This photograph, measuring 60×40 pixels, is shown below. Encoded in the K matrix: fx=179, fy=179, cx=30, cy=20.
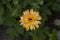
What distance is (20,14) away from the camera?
165 centimetres

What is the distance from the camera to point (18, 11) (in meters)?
1.61

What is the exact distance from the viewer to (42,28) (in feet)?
6.06

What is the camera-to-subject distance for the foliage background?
1589 mm

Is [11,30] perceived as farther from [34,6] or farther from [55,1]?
[55,1]

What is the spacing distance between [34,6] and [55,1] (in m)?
0.31

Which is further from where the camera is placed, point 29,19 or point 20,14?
point 20,14

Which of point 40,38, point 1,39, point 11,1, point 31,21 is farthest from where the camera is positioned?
point 1,39

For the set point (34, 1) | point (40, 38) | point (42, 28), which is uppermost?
point (34, 1)

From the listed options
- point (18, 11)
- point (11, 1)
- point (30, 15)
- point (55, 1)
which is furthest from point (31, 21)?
point (55, 1)

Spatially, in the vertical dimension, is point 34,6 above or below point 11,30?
above

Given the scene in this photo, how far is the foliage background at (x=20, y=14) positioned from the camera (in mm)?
1589

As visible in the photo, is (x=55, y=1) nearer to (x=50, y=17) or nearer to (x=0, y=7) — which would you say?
(x=50, y=17)

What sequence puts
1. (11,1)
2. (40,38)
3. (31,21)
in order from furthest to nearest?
(40,38), (11,1), (31,21)

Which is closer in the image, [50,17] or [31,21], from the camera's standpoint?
[31,21]
